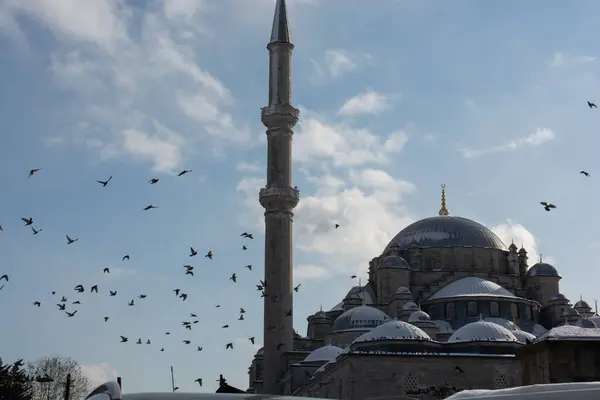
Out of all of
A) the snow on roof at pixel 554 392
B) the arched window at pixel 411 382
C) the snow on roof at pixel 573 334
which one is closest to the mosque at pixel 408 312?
the arched window at pixel 411 382

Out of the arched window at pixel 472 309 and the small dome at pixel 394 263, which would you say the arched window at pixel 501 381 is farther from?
the small dome at pixel 394 263

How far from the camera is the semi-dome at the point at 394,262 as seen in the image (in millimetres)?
45469

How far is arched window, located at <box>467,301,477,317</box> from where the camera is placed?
4212 centimetres

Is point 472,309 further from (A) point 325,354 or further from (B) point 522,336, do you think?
(A) point 325,354

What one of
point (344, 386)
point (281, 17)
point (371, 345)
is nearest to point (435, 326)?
point (371, 345)

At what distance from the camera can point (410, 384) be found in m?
31.8

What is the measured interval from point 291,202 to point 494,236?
14.9 metres

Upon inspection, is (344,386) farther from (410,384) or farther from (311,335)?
(311,335)

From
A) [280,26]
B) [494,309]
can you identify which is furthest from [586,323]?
[280,26]

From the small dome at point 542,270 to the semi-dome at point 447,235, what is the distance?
2.01m

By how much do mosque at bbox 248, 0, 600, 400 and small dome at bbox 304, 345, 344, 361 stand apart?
69 millimetres

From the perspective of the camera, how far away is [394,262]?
45.8m

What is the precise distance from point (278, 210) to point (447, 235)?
40.8ft

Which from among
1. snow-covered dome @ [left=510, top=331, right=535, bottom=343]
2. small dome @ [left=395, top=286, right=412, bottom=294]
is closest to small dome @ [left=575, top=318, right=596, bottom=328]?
snow-covered dome @ [left=510, top=331, right=535, bottom=343]
